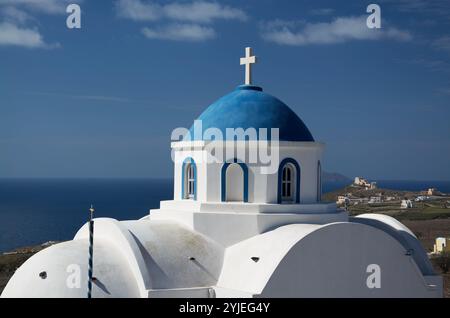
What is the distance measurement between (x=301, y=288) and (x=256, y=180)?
3.50m

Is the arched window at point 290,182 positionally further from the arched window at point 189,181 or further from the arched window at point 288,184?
the arched window at point 189,181

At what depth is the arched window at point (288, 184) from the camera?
17.0 meters

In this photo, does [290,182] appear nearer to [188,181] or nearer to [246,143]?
[246,143]

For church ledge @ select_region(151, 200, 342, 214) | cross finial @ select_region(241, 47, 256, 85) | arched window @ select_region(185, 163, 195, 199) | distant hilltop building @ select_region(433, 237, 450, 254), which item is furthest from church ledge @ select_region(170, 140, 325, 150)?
distant hilltop building @ select_region(433, 237, 450, 254)

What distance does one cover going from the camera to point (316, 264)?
14.3 meters

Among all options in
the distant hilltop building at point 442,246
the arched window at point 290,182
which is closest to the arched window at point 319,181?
the arched window at point 290,182

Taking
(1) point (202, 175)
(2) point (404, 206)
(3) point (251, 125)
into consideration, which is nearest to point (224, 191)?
(1) point (202, 175)

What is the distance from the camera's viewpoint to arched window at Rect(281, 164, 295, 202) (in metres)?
17.0

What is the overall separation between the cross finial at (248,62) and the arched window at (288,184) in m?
3.02

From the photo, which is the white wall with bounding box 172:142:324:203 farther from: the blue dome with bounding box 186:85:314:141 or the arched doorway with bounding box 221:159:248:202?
the blue dome with bounding box 186:85:314:141

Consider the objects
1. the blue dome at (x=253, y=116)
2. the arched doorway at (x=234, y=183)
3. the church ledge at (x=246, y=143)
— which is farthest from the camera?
the blue dome at (x=253, y=116)

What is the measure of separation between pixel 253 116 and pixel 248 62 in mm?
2063

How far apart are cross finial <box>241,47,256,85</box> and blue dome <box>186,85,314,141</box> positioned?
588mm

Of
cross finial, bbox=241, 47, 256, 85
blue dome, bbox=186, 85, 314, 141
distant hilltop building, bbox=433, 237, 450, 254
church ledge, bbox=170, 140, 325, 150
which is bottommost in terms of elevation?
distant hilltop building, bbox=433, 237, 450, 254
